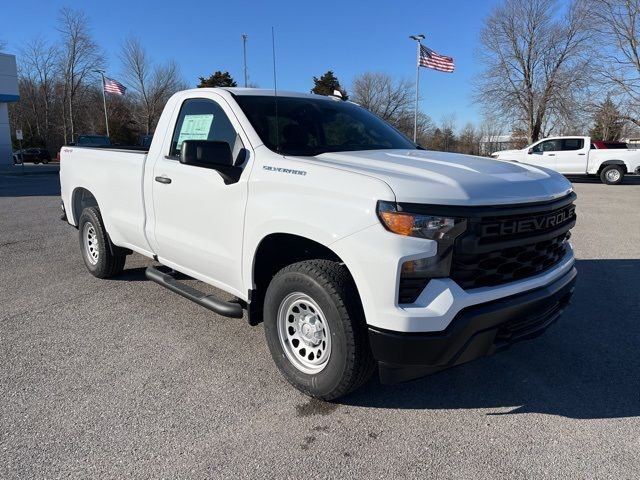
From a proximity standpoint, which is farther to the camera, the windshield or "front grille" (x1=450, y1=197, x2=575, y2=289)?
the windshield

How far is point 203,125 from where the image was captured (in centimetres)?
394

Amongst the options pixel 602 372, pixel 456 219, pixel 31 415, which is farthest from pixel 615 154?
pixel 31 415

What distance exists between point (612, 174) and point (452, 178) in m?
20.1

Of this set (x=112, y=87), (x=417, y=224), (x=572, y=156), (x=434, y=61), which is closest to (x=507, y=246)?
(x=417, y=224)

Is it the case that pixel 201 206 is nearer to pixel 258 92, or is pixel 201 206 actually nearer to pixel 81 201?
pixel 258 92

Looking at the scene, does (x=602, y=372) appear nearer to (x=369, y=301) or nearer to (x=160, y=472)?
(x=369, y=301)

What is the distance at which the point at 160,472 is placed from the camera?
241 cm

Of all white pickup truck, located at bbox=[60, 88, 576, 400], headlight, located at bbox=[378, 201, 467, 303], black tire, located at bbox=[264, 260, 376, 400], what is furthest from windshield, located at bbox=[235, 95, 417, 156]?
headlight, located at bbox=[378, 201, 467, 303]

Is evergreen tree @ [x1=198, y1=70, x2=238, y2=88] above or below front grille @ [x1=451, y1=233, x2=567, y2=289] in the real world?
above

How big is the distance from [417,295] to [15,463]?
219 centimetres

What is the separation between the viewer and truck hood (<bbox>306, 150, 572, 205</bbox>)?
2.52 m

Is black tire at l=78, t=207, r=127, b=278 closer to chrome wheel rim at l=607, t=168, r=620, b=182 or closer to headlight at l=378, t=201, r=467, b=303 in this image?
headlight at l=378, t=201, r=467, b=303

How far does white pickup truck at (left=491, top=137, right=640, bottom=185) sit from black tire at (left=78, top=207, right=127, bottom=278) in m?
17.0

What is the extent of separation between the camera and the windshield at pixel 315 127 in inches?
140
